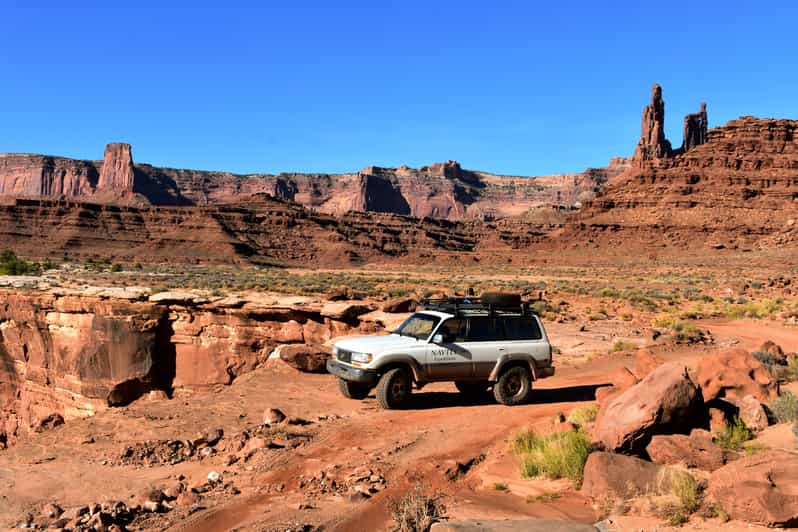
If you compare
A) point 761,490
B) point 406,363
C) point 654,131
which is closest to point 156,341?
point 406,363

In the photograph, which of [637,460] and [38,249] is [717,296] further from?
[38,249]

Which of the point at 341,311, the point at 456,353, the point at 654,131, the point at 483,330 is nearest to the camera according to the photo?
the point at 456,353

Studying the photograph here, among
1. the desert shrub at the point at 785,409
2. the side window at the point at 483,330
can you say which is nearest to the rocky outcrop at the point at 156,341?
the side window at the point at 483,330

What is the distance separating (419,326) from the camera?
38.5 feet

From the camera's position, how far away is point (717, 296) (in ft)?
119

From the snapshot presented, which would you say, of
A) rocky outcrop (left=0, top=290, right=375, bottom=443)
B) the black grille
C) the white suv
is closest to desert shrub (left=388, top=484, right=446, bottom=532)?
the white suv

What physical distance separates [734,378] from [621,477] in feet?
14.5

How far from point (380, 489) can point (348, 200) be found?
635ft

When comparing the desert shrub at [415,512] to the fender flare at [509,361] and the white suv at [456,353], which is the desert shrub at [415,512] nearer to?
the white suv at [456,353]

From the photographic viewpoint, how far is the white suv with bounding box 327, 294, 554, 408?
36.0 feet

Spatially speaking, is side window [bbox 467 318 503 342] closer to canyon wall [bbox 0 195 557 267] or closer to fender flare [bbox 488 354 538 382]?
fender flare [bbox 488 354 538 382]

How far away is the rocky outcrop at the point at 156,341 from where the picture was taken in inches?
727

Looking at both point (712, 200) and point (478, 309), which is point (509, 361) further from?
point (712, 200)

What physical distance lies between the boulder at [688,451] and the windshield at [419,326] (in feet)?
15.2
